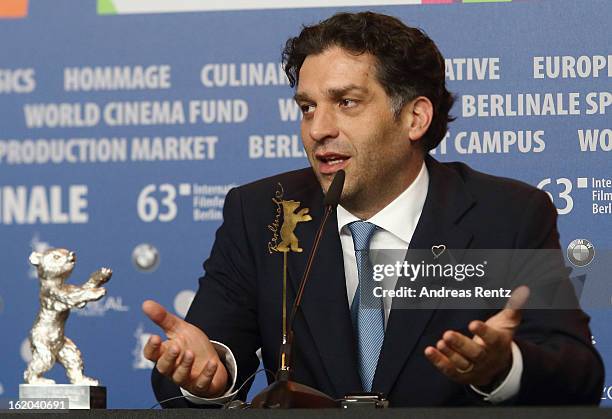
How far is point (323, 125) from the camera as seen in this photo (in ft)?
10.0

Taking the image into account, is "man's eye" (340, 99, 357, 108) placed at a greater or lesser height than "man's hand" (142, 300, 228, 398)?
greater

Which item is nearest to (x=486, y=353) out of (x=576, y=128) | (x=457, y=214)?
(x=457, y=214)

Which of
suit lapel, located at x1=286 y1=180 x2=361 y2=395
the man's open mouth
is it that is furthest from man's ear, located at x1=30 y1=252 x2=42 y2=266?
the man's open mouth

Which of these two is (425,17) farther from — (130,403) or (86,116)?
(130,403)

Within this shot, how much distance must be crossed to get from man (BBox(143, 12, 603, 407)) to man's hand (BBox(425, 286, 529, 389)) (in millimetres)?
468

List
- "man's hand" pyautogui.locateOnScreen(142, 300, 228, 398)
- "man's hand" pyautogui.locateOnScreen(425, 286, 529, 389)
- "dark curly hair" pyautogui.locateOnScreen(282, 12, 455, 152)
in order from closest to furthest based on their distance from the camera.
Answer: "man's hand" pyautogui.locateOnScreen(425, 286, 529, 389), "man's hand" pyautogui.locateOnScreen(142, 300, 228, 398), "dark curly hair" pyautogui.locateOnScreen(282, 12, 455, 152)

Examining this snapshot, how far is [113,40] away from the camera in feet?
12.3

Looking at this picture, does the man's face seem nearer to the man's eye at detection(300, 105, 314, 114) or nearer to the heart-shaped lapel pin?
the man's eye at detection(300, 105, 314, 114)

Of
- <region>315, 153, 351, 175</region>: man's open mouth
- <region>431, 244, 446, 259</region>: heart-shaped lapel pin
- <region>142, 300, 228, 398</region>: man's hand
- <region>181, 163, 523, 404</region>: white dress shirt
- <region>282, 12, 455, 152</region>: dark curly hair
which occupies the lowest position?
<region>142, 300, 228, 398</region>: man's hand

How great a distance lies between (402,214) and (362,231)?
0.41 ft

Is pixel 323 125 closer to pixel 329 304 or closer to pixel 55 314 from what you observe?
pixel 329 304

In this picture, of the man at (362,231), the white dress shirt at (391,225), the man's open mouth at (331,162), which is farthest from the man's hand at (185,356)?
the man's open mouth at (331,162)

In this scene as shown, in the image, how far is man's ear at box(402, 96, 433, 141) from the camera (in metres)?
3.28

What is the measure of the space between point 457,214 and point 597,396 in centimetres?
62
